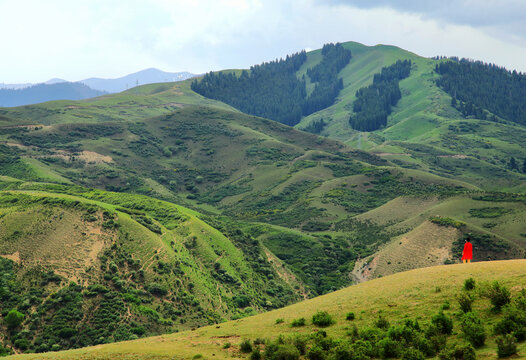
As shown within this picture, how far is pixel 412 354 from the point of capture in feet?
84.4

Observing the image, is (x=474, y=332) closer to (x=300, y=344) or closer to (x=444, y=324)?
(x=444, y=324)

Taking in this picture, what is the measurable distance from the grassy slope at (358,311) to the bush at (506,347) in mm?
2656

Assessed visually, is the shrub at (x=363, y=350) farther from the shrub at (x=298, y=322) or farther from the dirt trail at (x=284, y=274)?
the dirt trail at (x=284, y=274)

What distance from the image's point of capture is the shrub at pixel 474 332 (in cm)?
2555

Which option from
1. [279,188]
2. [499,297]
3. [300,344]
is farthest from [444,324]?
[279,188]

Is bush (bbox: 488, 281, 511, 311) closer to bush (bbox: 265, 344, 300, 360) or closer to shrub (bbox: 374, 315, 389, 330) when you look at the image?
shrub (bbox: 374, 315, 389, 330)

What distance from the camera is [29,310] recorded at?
56125mm

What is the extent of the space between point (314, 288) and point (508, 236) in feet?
143

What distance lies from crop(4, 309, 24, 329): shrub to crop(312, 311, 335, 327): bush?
3843cm

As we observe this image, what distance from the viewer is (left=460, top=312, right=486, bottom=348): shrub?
83.8ft

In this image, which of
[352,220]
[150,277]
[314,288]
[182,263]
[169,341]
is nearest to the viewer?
[169,341]

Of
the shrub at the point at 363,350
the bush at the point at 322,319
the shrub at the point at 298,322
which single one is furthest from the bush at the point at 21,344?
the shrub at the point at 363,350

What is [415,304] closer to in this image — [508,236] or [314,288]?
[314,288]

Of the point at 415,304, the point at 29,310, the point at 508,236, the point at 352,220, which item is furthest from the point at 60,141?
the point at 415,304
